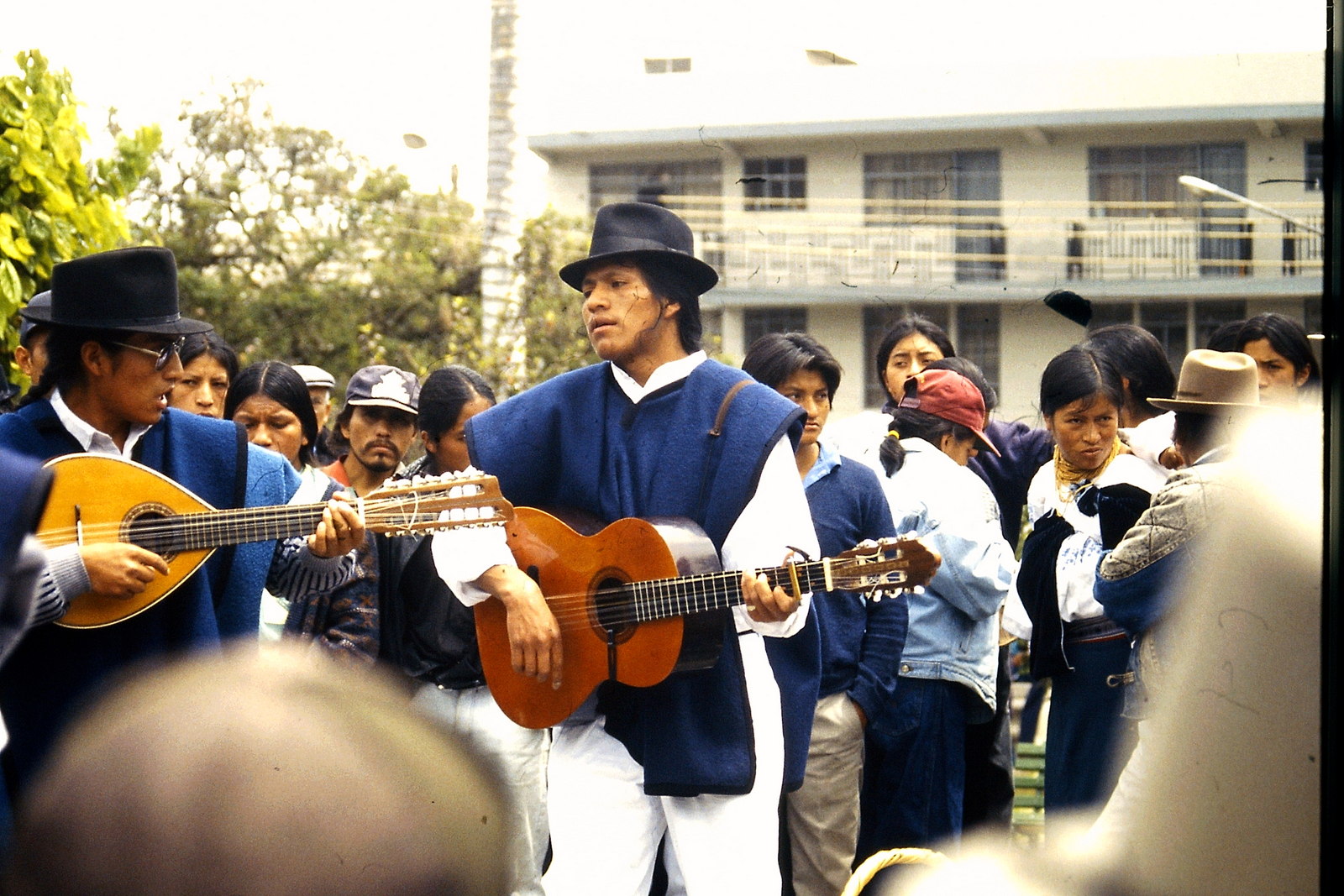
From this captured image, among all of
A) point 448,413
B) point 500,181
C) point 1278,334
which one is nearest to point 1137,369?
point 1278,334

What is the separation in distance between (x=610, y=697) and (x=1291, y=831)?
8.01 feet

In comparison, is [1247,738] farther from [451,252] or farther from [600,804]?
[451,252]

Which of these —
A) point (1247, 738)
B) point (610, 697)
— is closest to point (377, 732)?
point (1247, 738)

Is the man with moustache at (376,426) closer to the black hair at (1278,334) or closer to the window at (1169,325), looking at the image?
the window at (1169,325)

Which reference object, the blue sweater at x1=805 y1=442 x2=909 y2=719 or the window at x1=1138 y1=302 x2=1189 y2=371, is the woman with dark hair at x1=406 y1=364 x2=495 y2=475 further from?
the window at x1=1138 y1=302 x2=1189 y2=371

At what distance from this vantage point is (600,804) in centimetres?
361

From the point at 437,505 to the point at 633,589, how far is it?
541mm

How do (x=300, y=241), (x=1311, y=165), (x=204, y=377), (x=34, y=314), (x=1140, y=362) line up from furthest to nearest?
(x=300, y=241) → (x=204, y=377) → (x=1140, y=362) → (x=34, y=314) → (x=1311, y=165)

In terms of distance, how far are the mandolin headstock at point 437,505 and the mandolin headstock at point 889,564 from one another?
82 cm

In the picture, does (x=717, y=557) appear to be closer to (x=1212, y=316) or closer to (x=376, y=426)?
(x=376, y=426)

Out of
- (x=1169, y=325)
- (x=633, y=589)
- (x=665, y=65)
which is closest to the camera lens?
(x=633, y=589)

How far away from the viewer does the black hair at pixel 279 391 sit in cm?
561

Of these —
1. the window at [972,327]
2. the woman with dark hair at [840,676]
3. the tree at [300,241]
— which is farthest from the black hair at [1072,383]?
the tree at [300,241]

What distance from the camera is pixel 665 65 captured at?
384 inches
